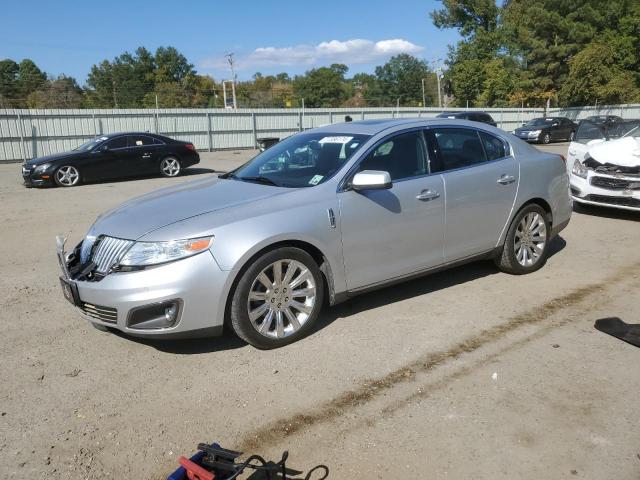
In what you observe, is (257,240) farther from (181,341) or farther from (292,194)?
(181,341)

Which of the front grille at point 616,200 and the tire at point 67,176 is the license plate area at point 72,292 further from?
the tire at point 67,176

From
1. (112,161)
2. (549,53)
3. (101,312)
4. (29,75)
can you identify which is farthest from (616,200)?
(29,75)

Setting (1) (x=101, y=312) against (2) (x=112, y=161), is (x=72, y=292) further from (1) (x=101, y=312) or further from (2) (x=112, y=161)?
(2) (x=112, y=161)

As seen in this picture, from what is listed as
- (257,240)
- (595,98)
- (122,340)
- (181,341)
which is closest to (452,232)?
(257,240)

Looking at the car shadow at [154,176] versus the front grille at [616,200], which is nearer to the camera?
the front grille at [616,200]

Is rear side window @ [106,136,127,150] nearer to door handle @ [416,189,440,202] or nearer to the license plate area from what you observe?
the license plate area

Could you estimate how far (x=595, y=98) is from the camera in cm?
4862

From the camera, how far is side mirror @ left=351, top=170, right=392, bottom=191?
4.09m

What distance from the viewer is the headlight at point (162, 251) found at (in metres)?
3.59

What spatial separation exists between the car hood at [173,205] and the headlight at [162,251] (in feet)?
0.42

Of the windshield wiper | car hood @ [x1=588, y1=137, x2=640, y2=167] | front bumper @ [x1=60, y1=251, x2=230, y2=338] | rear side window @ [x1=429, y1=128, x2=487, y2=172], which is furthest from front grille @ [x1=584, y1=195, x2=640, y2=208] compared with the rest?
front bumper @ [x1=60, y1=251, x2=230, y2=338]

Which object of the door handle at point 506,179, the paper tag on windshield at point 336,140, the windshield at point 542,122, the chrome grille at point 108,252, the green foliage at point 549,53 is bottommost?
the chrome grille at point 108,252

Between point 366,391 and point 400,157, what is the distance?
6.93 ft

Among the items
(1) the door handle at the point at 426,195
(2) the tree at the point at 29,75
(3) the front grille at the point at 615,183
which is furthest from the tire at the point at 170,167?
(2) the tree at the point at 29,75
